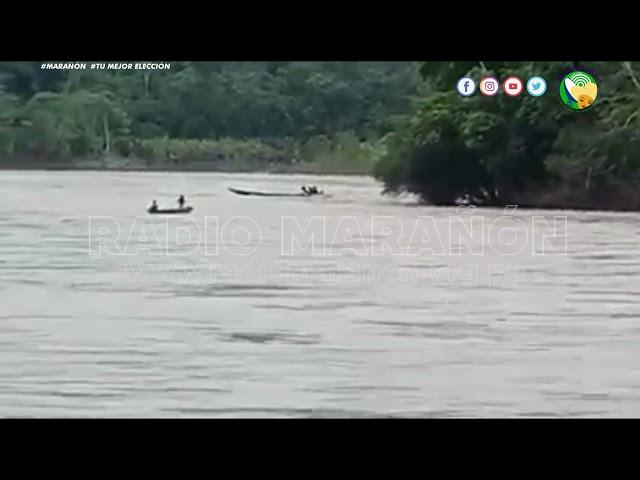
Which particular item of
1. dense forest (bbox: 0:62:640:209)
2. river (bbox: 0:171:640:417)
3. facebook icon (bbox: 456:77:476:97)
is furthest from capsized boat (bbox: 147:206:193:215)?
→ facebook icon (bbox: 456:77:476:97)

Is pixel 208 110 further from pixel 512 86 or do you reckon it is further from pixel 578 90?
pixel 578 90

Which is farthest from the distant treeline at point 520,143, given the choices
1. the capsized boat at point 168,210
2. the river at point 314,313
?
the capsized boat at point 168,210

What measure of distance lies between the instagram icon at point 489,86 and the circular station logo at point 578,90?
17 cm

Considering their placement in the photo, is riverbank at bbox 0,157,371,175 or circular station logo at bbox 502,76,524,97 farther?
riverbank at bbox 0,157,371,175

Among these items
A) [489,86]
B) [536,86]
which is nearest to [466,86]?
→ [489,86]

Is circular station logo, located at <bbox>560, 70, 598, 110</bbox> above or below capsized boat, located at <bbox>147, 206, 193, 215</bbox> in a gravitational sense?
above

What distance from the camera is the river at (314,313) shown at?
Result: 159 inches

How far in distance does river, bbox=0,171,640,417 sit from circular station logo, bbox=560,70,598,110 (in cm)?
30

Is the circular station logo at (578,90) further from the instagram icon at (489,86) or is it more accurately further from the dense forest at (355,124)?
the instagram icon at (489,86)

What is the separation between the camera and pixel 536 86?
404 cm

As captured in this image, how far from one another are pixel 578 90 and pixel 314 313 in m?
0.88

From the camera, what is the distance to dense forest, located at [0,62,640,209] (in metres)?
4.11

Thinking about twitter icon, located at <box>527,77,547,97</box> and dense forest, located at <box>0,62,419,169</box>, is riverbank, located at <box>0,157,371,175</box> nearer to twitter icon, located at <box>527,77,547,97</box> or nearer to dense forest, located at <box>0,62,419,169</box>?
dense forest, located at <box>0,62,419,169</box>
